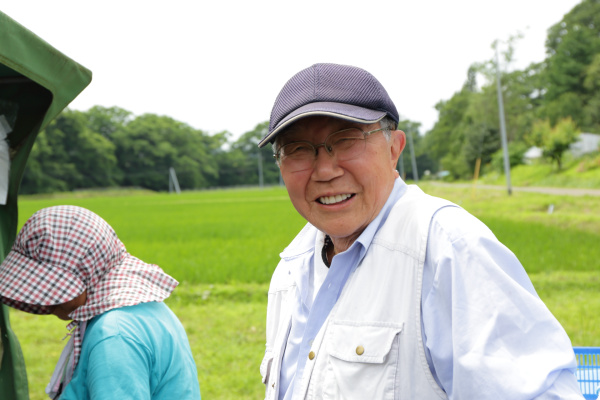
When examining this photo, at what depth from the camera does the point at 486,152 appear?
60.1 metres

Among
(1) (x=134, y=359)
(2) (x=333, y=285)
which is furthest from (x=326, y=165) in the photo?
(1) (x=134, y=359)

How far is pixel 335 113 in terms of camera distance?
56.3 inches

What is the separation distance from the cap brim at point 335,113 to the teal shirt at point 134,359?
0.96 m

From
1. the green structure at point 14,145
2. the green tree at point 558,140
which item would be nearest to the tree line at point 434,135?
the green tree at point 558,140

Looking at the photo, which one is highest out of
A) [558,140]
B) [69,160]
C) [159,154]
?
[159,154]

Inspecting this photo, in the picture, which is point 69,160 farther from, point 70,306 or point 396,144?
point 396,144

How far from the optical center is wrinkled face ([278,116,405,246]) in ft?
5.11

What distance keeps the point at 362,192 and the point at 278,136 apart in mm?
283

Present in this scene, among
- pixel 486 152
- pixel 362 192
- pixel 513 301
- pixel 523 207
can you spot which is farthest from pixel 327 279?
pixel 486 152

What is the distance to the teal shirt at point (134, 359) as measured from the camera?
1.92 meters

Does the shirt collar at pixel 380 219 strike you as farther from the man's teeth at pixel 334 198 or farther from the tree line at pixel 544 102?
the tree line at pixel 544 102

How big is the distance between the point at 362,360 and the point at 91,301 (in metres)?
1.16

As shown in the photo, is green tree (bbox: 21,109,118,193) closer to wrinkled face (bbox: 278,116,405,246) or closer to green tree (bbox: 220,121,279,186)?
green tree (bbox: 220,121,279,186)

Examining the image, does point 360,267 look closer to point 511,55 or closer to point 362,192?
point 362,192
